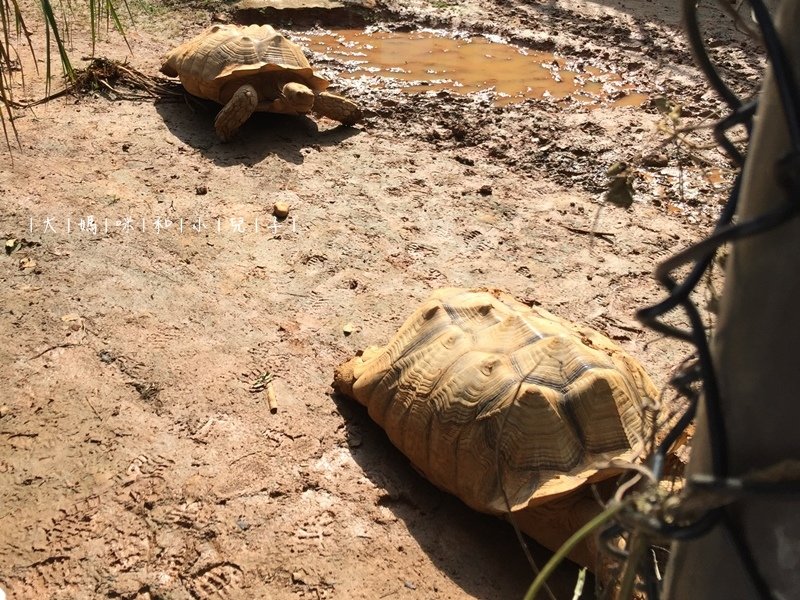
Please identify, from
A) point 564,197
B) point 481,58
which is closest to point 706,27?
point 481,58

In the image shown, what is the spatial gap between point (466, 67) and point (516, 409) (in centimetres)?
463

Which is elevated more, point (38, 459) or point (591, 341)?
point (591, 341)

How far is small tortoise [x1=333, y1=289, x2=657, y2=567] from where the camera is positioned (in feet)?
6.97

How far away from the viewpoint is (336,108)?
4.95 meters

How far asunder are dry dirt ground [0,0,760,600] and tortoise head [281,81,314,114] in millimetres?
198

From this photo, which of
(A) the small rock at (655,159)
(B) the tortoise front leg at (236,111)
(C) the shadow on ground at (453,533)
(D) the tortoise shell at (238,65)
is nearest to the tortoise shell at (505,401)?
(C) the shadow on ground at (453,533)

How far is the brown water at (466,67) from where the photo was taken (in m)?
5.73

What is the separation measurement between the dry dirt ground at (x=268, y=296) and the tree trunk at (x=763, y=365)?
0.32 m

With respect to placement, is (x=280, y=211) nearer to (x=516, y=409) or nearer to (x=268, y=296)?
(x=268, y=296)

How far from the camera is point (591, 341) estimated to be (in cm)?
246

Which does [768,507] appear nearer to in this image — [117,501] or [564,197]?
[117,501]

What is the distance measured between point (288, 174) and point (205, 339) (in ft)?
5.38

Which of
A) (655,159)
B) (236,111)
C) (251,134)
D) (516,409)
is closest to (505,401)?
(516,409)

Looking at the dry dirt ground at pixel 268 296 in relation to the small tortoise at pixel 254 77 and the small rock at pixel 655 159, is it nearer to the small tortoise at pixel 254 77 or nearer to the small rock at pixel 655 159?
the small rock at pixel 655 159
